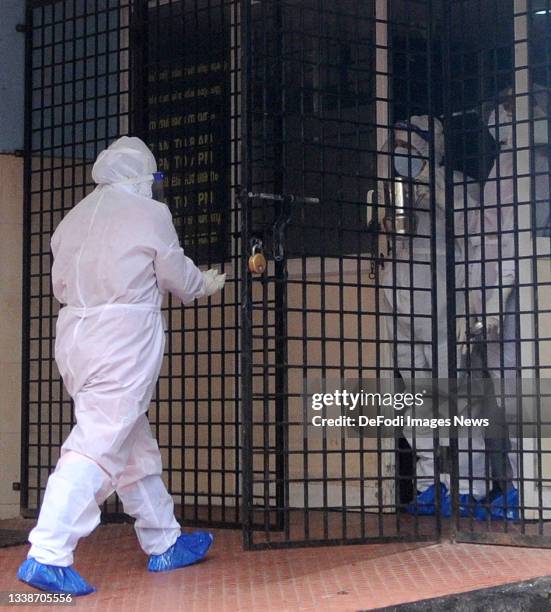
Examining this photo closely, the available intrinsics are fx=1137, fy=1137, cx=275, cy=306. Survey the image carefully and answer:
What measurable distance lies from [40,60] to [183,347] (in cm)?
216

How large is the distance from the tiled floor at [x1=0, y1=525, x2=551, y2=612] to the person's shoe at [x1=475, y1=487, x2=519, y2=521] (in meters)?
0.22

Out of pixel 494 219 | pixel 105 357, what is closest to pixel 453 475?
pixel 494 219

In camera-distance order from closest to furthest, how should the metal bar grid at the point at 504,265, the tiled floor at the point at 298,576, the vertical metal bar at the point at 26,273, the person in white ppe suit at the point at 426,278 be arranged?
the tiled floor at the point at 298,576
the metal bar grid at the point at 504,265
the person in white ppe suit at the point at 426,278
the vertical metal bar at the point at 26,273

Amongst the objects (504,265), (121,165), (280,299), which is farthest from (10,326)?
(504,265)

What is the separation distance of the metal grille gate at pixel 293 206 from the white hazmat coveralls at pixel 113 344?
521 mm

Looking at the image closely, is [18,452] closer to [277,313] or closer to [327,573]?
[277,313]

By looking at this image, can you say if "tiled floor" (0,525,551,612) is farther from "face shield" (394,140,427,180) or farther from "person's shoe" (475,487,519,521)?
"face shield" (394,140,427,180)

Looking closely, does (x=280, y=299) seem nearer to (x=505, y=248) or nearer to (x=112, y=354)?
(x=112, y=354)

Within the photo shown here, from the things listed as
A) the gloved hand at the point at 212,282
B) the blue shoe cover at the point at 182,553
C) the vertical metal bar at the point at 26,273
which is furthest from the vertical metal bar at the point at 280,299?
the vertical metal bar at the point at 26,273

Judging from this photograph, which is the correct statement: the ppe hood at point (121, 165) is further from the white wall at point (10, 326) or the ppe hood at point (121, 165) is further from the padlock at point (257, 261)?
the white wall at point (10, 326)

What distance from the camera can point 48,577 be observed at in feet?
14.8

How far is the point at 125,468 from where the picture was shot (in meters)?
5.03

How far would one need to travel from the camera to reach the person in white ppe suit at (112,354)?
461cm

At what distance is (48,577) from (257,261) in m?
1.71
